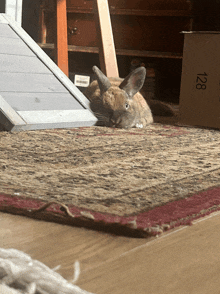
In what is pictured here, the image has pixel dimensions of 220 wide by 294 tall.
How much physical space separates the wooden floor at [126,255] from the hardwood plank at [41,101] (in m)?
1.61

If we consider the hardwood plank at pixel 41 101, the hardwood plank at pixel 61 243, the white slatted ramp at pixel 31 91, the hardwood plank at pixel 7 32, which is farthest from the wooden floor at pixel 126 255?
the hardwood plank at pixel 7 32

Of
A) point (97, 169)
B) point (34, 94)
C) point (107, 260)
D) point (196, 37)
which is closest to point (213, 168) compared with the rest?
point (97, 169)

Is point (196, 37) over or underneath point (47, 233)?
over

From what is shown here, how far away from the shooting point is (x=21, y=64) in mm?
2818

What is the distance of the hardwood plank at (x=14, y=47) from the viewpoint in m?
2.85

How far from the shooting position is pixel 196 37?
9.71ft

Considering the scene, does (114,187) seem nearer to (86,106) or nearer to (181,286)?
(181,286)

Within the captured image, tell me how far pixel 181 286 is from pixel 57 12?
322 centimetres

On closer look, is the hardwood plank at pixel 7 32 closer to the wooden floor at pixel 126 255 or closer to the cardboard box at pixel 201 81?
the cardboard box at pixel 201 81

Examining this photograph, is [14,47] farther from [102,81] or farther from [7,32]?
[102,81]

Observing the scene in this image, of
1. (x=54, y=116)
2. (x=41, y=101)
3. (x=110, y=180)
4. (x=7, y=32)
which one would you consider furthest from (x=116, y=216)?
(x=7, y=32)

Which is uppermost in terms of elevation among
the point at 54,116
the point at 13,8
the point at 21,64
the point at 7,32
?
the point at 13,8

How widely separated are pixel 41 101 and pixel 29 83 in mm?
170

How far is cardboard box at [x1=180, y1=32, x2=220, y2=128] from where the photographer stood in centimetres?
288
